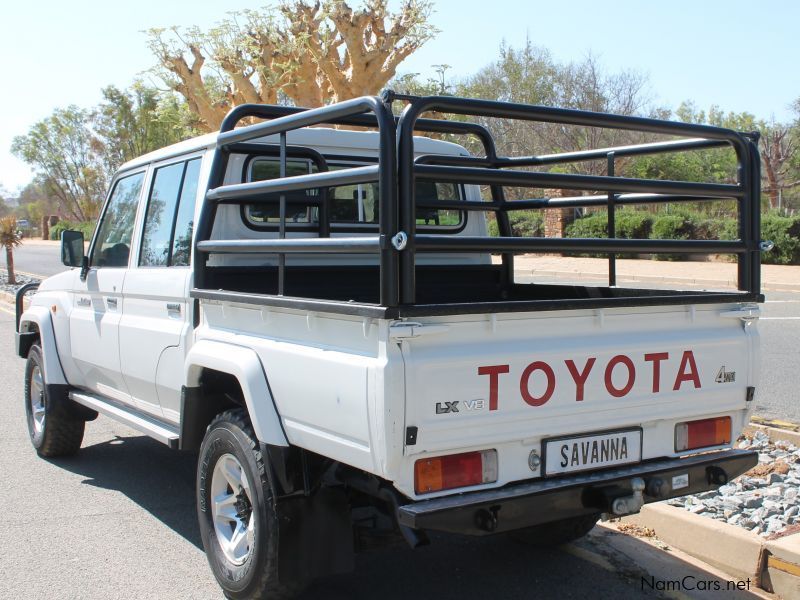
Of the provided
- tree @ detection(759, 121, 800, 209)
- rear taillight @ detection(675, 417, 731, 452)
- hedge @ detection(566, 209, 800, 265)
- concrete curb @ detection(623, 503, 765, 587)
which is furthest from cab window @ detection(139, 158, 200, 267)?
tree @ detection(759, 121, 800, 209)

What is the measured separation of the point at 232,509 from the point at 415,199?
178 centimetres

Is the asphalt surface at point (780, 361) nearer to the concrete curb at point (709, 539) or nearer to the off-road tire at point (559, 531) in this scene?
the concrete curb at point (709, 539)

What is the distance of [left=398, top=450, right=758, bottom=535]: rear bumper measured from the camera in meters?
3.03

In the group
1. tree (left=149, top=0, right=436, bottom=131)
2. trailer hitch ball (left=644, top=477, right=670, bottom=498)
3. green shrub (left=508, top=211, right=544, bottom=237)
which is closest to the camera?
trailer hitch ball (left=644, top=477, right=670, bottom=498)

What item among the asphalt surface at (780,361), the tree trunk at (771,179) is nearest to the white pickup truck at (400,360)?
the asphalt surface at (780,361)

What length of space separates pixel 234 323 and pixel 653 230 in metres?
23.5

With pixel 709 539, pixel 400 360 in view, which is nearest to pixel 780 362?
pixel 709 539

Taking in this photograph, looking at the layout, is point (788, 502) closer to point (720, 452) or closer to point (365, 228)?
point (720, 452)

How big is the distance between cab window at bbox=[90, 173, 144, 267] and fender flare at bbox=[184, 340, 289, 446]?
1814 mm

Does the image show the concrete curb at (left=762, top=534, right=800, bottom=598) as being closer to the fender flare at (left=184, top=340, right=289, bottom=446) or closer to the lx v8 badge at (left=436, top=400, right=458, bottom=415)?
the lx v8 badge at (left=436, top=400, right=458, bottom=415)

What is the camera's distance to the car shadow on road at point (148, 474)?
17.3ft

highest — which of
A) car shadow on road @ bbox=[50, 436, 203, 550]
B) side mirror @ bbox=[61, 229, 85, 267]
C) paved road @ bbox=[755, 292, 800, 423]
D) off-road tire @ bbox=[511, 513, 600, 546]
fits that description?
side mirror @ bbox=[61, 229, 85, 267]

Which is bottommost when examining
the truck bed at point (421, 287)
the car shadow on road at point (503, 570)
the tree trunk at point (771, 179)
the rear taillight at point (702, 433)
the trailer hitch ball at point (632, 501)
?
the car shadow on road at point (503, 570)

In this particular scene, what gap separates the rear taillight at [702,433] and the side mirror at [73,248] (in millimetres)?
4083
